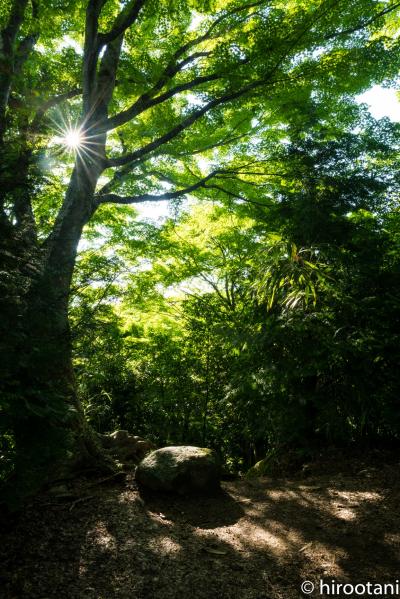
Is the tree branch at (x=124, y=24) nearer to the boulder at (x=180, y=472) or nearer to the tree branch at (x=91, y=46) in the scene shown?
the tree branch at (x=91, y=46)

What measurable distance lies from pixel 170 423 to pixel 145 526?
579cm

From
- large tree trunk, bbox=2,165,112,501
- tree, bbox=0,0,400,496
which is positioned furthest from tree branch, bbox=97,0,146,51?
large tree trunk, bbox=2,165,112,501

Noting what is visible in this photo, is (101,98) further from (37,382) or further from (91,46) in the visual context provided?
(37,382)

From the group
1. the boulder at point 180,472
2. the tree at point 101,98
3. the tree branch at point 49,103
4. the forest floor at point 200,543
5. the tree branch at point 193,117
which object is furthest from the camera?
the tree branch at point 49,103

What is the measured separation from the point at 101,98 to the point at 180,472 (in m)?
5.64

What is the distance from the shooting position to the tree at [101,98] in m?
3.09

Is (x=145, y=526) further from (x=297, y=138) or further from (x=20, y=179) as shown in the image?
(x=297, y=138)

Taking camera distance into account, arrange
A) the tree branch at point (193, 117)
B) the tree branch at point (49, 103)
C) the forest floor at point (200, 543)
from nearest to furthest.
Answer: the forest floor at point (200, 543), the tree branch at point (193, 117), the tree branch at point (49, 103)

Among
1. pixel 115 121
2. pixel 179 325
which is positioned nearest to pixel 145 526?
pixel 115 121

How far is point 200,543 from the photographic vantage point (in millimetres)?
3256

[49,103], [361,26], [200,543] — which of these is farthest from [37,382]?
[361,26]

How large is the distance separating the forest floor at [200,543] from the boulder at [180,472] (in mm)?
138

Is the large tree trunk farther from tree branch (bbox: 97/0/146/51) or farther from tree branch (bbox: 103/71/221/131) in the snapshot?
tree branch (bbox: 97/0/146/51)

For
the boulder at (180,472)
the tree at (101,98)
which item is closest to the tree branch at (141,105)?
the tree at (101,98)
